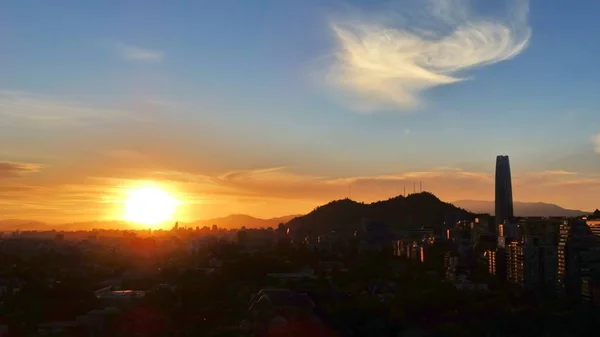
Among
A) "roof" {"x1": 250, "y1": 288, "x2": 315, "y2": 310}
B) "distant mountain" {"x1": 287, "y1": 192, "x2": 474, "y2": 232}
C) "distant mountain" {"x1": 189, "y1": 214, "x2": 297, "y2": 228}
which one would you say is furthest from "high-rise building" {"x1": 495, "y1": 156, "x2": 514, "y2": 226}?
"distant mountain" {"x1": 189, "y1": 214, "x2": 297, "y2": 228}

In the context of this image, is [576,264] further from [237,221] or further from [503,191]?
[237,221]

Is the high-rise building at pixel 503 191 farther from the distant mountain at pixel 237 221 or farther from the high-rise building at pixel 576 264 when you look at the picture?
the distant mountain at pixel 237 221

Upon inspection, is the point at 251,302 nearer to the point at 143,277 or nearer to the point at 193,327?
the point at 193,327

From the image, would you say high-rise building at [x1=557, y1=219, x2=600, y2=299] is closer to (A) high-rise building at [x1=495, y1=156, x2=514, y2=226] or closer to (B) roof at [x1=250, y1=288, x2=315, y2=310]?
(B) roof at [x1=250, y1=288, x2=315, y2=310]

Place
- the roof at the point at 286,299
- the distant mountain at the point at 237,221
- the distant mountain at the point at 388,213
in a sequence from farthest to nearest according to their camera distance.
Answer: the distant mountain at the point at 237,221
the distant mountain at the point at 388,213
the roof at the point at 286,299

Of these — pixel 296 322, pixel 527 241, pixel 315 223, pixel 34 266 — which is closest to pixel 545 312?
pixel 296 322

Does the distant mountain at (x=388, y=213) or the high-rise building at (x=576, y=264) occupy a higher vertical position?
the distant mountain at (x=388, y=213)

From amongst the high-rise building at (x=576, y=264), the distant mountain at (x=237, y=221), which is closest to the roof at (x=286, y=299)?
the high-rise building at (x=576, y=264)
